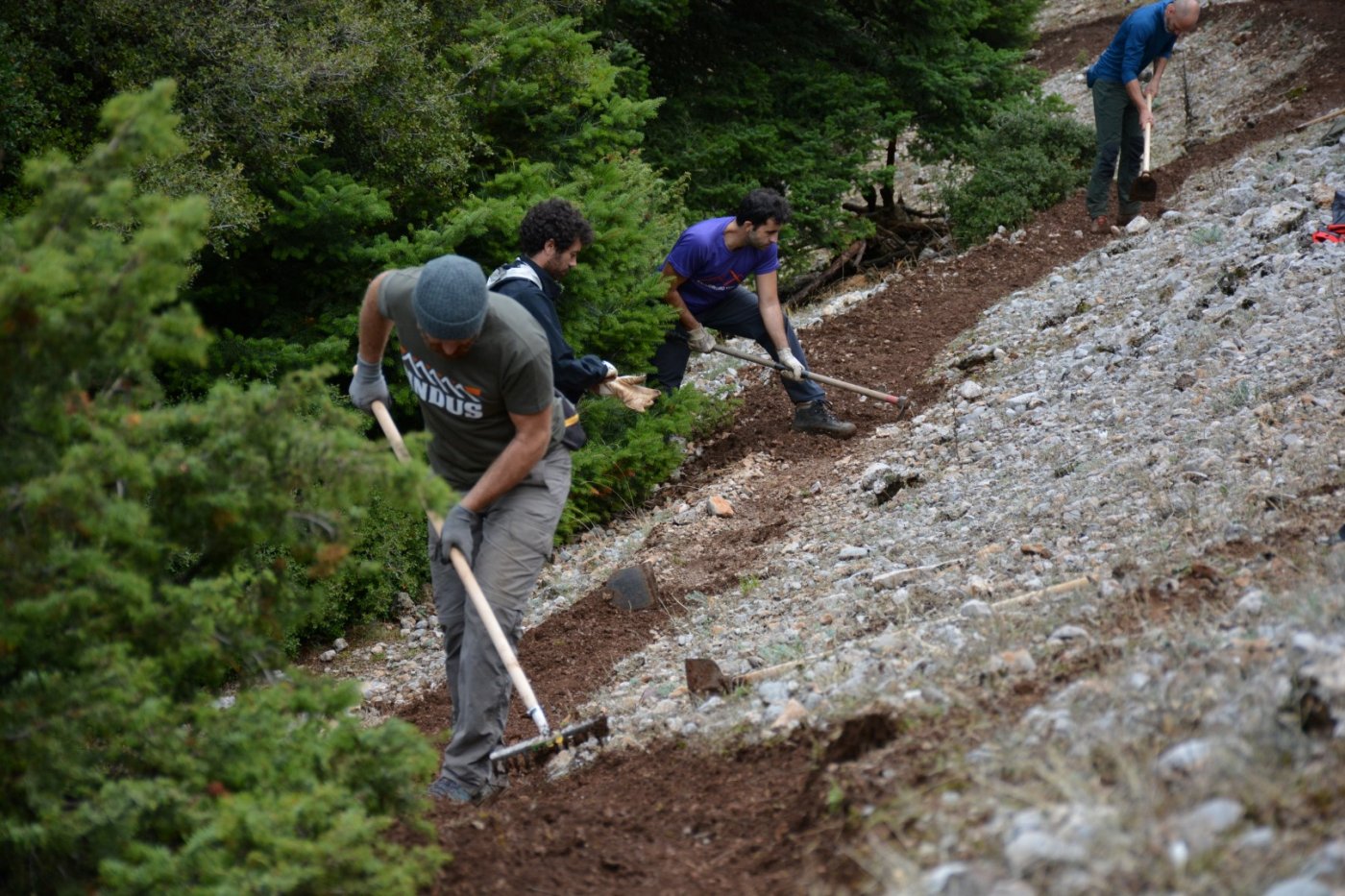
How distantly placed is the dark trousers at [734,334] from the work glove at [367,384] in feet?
12.0

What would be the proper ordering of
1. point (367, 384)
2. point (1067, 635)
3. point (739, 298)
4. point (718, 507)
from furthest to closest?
point (739, 298) → point (718, 507) → point (367, 384) → point (1067, 635)

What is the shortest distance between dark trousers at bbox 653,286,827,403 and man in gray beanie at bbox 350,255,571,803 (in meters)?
3.90

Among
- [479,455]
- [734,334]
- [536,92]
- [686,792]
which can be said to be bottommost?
[686,792]

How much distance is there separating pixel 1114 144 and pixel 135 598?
34.4ft

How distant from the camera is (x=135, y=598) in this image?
3146 millimetres

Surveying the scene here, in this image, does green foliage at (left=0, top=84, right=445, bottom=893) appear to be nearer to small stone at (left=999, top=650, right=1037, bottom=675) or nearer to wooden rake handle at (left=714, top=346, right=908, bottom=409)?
small stone at (left=999, top=650, right=1037, bottom=675)

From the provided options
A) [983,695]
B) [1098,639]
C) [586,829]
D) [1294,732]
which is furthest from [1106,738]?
[586,829]

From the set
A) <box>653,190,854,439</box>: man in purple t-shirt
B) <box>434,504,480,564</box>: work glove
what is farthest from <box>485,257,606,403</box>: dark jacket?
<box>653,190,854,439</box>: man in purple t-shirt

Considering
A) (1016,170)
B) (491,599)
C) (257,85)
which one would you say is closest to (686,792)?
(491,599)

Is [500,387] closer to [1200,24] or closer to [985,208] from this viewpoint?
[985,208]

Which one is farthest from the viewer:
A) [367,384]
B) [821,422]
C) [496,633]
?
[821,422]

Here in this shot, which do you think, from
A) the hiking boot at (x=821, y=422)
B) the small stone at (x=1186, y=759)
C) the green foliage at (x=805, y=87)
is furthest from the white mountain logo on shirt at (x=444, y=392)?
the green foliage at (x=805, y=87)

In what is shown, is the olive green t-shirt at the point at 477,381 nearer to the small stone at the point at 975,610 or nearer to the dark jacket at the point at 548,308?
the dark jacket at the point at 548,308

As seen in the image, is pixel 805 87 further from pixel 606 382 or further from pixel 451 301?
pixel 451 301
